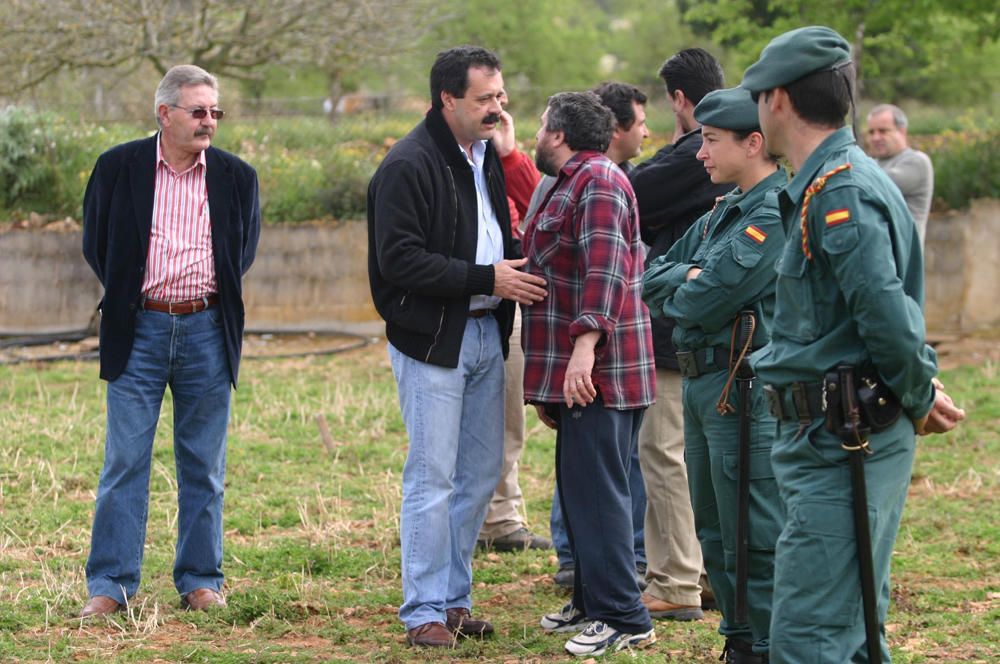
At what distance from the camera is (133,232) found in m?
5.97

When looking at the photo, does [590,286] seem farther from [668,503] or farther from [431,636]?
[431,636]

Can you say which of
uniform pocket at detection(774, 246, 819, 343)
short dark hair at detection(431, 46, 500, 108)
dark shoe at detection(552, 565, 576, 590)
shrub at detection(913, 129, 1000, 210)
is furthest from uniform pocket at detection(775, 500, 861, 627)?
shrub at detection(913, 129, 1000, 210)

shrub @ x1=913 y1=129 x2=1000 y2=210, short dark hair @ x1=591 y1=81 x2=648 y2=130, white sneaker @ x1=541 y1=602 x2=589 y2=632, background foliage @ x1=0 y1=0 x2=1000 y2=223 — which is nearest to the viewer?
white sneaker @ x1=541 y1=602 x2=589 y2=632

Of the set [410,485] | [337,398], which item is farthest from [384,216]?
[337,398]

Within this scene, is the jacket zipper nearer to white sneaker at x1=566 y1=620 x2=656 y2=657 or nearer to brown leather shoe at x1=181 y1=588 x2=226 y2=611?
white sneaker at x1=566 y1=620 x2=656 y2=657

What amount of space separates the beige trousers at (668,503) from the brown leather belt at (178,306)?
6.62 ft

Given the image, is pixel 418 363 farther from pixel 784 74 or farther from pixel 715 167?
pixel 784 74

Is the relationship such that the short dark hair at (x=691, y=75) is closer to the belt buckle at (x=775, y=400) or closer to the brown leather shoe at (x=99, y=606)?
the belt buckle at (x=775, y=400)

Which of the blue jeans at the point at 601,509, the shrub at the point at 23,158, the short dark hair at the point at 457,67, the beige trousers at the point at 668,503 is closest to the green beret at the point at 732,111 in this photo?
the short dark hair at the point at 457,67

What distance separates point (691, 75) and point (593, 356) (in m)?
1.44

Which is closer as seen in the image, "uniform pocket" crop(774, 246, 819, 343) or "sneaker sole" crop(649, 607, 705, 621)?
"uniform pocket" crop(774, 246, 819, 343)

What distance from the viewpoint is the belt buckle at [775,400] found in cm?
399

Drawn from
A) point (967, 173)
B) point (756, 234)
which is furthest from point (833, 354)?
point (967, 173)

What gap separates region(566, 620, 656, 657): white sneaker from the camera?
214 inches
